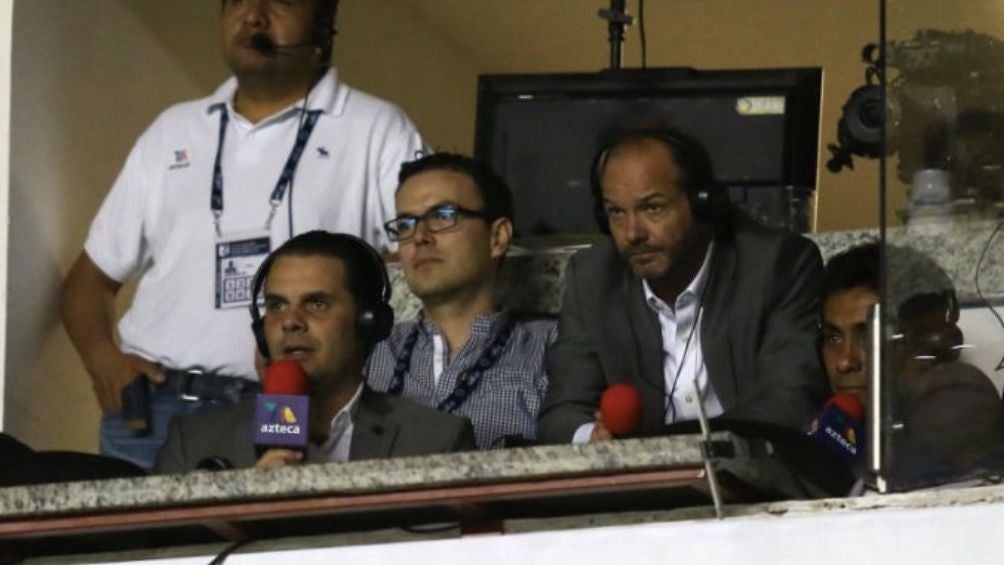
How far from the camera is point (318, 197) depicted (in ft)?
16.9

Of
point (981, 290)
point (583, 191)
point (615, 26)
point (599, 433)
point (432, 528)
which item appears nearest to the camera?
point (981, 290)

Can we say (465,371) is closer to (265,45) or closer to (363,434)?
(363,434)

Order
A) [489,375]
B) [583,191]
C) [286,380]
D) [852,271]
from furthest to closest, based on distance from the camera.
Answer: [583,191], [489,375], [852,271], [286,380]

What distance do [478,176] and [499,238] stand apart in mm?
121

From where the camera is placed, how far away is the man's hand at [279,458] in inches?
146

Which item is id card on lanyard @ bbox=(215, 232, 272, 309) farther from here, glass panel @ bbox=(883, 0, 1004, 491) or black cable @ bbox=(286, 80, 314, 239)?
glass panel @ bbox=(883, 0, 1004, 491)

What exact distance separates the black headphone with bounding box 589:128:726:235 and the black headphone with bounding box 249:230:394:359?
1.33 feet

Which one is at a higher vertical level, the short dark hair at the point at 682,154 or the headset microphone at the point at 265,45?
the headset microphone at the point at 265,45

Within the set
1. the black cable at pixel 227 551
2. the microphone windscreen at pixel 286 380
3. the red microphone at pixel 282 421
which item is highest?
the microphone windscreen at pixel 286 380

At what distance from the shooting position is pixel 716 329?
14.6ft

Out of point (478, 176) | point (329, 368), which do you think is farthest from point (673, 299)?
point (329, 368)

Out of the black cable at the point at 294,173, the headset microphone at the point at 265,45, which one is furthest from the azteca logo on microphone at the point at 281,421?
the headset microphone at the point at 265,45

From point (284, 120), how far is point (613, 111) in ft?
2.06

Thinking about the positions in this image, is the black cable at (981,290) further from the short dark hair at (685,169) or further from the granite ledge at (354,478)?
the short dark hair at (685,169)
